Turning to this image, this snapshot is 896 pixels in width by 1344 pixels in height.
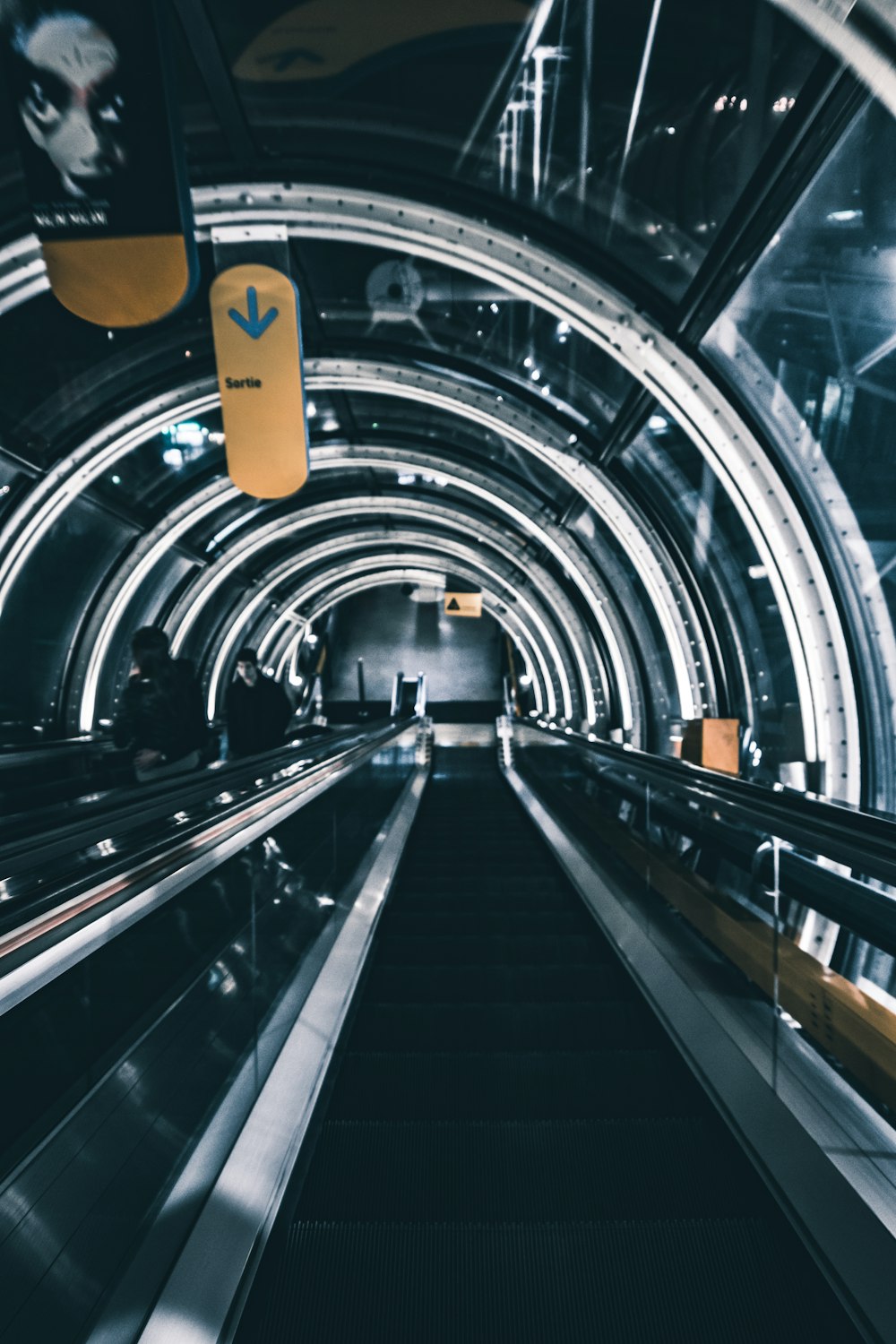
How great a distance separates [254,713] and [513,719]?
7407mm

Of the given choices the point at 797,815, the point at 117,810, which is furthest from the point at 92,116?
the point at 797,815

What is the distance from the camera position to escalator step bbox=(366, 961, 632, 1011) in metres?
4.16

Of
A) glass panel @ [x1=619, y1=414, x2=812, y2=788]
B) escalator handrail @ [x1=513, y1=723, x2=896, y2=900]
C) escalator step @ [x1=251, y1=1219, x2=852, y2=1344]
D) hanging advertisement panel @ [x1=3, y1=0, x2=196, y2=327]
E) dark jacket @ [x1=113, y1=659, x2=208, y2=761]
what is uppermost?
hanging advertisement panel @ [x1=3, y1=0, x2=196, y2=327]

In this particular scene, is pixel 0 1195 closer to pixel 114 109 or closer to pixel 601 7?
pixel 114 109

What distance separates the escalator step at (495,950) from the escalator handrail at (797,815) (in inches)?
37.6

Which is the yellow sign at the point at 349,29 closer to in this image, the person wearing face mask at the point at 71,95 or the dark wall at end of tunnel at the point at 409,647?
A: the person wearing face mask at the point at 71,95

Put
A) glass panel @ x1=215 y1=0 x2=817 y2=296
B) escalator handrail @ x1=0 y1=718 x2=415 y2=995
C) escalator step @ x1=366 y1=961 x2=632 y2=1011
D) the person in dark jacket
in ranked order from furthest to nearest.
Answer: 1. the person in dark jacket
2. glass panel @ x1=215 y1=0 x2=817 y2=296
3. escalator step @ x1=366 y1=961 x2=632 y2=1011
4. escalator handrail @ x1=0 y1=718 x2=415 y2=995

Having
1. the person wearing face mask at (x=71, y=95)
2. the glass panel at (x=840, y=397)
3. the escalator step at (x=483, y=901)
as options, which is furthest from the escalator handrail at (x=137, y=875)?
the glass panel at (x=840, y=397)

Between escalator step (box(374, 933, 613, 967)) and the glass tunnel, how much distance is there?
0.05 m

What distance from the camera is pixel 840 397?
5.91 m

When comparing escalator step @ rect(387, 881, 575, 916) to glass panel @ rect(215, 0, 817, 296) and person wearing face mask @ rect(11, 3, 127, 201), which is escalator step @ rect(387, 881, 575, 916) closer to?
glass panel @ rect(215, 0, 817, 296)

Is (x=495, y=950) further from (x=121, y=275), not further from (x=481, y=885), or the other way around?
(x=121, y=275)

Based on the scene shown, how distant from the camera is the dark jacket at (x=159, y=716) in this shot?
543 centimetres

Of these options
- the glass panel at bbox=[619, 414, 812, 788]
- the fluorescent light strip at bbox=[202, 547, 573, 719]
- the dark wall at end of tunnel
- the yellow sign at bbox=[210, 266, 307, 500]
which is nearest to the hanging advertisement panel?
the yellow sign at bbox=[210, 266, 307, 500]
